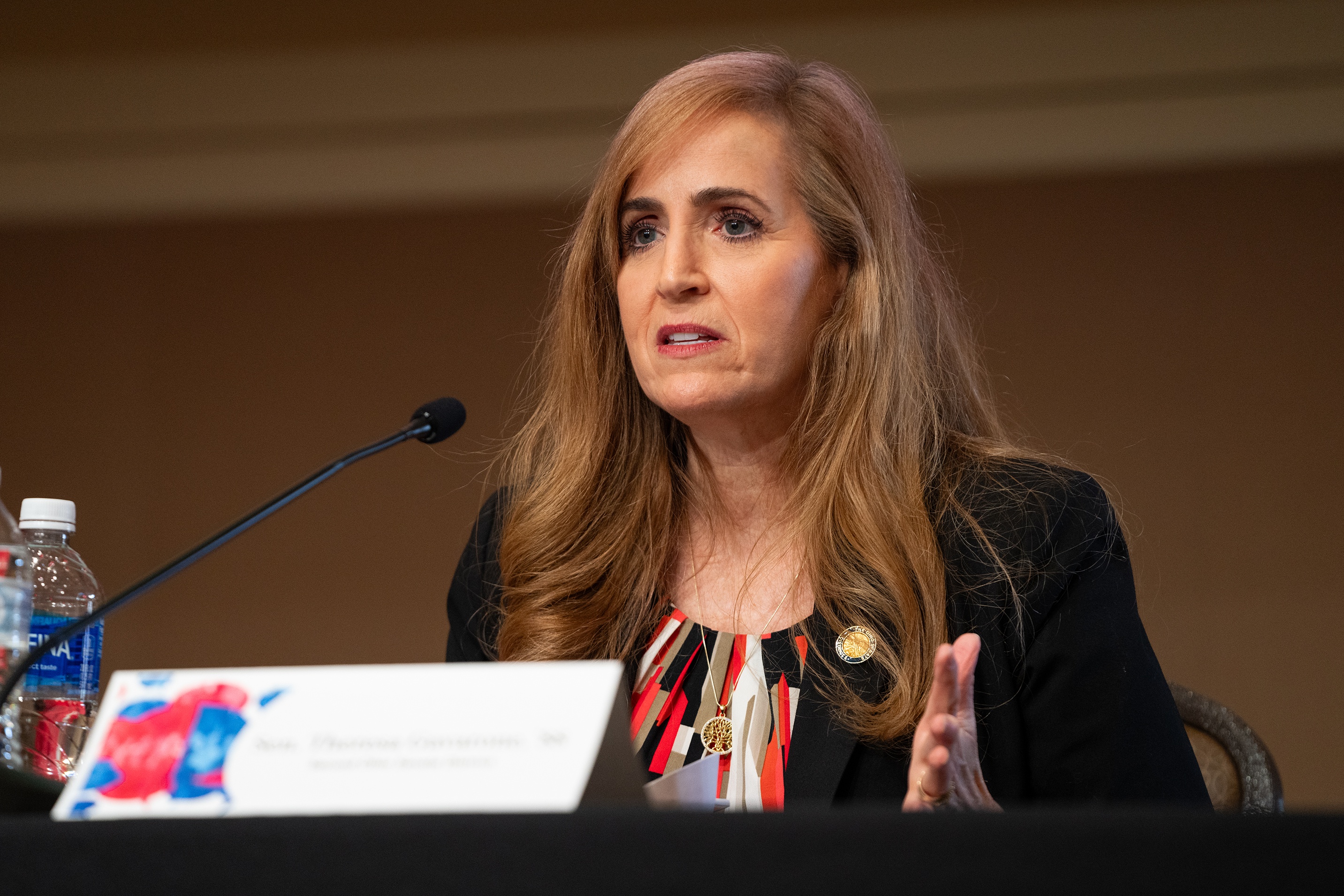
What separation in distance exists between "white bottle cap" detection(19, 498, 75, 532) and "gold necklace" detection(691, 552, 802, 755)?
2.32 feet

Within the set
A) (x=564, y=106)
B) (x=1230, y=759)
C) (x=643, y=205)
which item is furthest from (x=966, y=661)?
(x=564, y=106)

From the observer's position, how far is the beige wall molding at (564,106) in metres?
4.28

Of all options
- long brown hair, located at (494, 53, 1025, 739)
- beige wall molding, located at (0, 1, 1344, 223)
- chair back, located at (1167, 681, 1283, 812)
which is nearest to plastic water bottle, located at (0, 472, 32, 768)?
long brown hair, located at (494, 53, 1025, 739)

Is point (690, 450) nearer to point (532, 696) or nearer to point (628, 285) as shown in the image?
point (628, 285)

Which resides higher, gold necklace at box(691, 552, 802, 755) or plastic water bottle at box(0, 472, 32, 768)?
plastic water bottle at box(0, 472, 32, 768)

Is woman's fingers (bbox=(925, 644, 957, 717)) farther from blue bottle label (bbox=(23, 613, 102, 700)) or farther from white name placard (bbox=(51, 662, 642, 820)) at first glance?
→ blue bottle label (bbox=(23, 613, 102, 700))

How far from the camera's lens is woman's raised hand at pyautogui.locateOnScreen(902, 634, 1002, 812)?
0.93 m

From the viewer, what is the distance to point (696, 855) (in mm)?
539

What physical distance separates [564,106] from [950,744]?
13.0 ft

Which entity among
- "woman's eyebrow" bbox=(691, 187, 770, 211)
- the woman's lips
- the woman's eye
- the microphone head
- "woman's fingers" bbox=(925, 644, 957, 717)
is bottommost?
"woman's fingers" bbox=(925, 644, 957, 717)

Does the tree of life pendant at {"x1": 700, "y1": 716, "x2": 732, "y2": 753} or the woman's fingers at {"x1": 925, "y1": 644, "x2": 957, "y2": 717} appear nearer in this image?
the woman's fingers at {"x1": 925, "y1": 644, "x2": 957, "y2": 717}

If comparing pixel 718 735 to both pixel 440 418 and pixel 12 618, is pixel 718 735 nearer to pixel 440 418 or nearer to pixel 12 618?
pixel 440 418

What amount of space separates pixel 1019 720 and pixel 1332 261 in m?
3.45

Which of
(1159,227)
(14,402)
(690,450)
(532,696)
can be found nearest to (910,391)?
(690,450)
